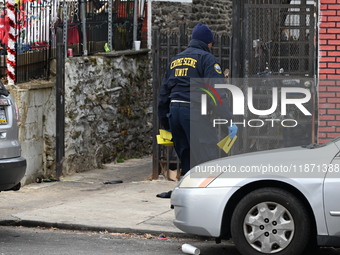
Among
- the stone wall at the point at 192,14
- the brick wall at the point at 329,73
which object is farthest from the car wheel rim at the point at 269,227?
the stone wall at the point at 192,14

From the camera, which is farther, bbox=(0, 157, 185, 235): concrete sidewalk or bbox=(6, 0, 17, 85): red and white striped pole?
bbox=(6, 0, 17, 85): red and white striped pole

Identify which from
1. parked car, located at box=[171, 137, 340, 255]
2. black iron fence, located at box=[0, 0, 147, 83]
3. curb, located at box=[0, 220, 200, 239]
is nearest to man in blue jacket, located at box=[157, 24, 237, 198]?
curb, located at box=[0, 220, 200, 239]

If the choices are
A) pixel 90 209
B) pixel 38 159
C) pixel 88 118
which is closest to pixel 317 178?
pixel 90 209

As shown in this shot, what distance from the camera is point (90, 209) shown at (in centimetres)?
891

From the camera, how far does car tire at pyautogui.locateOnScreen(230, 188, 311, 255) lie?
620 cm

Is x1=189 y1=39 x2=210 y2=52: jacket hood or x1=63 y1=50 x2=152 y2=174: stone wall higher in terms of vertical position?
x1=189 y1=39 x2=210 y2=52: jacket hood

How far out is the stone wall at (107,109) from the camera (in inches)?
477

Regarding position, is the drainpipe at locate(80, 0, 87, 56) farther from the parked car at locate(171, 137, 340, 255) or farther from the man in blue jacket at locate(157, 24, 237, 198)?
the parked car at locate(171, 137, 340, 255)

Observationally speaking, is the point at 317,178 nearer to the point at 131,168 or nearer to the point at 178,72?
the point at 178,72

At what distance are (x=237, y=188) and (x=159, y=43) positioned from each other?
4937 mm

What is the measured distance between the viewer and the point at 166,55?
35.9 ft

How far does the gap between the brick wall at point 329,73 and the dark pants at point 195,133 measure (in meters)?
1.92

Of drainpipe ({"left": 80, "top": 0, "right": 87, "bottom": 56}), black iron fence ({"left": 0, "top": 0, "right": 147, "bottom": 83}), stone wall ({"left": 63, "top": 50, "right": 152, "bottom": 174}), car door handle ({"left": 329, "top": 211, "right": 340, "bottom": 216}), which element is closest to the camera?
car door handle ({"left": 329, "top": 211, "right": 340, "bottom": 216})

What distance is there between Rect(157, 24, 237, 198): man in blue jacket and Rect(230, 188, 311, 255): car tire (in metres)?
2.03
